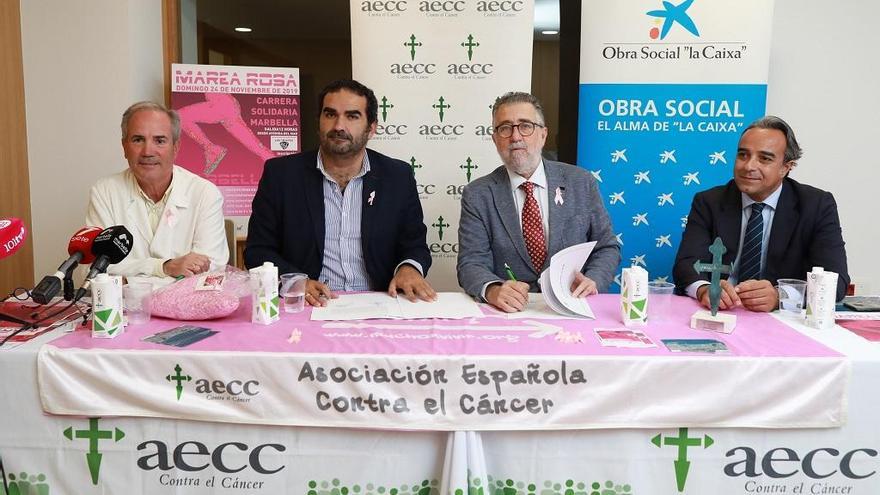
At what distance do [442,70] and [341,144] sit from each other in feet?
3.97

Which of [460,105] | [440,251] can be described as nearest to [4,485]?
[440,251]

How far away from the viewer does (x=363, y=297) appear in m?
2.16

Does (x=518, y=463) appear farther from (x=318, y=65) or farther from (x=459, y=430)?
(x=318, y=65)

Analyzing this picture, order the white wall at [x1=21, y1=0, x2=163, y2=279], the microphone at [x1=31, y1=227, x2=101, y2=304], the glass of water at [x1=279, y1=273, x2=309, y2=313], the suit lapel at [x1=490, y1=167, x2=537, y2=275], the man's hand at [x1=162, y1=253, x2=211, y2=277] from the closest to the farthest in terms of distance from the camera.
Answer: the microphone at [x1=31, y1=227, x2=101, y2=304]
the glass of water at [x1=279, y1=273, x2=309, y2=313]
the man's hand at [x1=162, y1=253, x2=211, y2=277]
the suit lapel at [x1=490, y1=167, x2=537, y2=275]
the white wall at [x1=21, y1=0, x2=163, y2=279]

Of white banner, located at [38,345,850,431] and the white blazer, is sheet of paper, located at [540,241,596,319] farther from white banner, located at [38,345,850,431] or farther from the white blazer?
the white blazer

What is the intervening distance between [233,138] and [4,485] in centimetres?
257

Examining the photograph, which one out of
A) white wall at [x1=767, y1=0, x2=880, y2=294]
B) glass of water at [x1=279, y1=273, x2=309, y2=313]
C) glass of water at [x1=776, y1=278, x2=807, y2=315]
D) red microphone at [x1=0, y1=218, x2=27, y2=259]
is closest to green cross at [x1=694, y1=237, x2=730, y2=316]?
glass of water at [x1=776, y1=278, x2=807, y2=315]

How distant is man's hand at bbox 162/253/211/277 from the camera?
2.23m

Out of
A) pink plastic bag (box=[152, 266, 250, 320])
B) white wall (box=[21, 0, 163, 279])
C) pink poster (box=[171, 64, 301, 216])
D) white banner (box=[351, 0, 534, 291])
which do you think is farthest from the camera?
pink poster (box=[171, 64, 301, 216])

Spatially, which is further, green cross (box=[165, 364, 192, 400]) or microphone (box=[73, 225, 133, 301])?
microphone (box=[73, 225, 133, 301])

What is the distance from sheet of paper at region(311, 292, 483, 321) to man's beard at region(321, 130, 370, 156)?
0.68m

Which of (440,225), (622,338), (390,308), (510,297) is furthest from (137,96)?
(622,338)

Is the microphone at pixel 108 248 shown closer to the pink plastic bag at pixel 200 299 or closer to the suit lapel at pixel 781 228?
the pink plastic bag at pixel 200 299

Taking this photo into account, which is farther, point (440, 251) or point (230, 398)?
point (440, 251)
